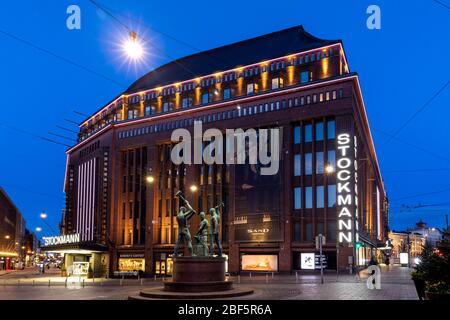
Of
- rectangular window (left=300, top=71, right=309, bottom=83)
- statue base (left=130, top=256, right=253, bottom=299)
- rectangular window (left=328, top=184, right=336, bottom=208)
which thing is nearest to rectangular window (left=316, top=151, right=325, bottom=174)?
rectangular window (left=328, top=184, right=336, bottom=208)

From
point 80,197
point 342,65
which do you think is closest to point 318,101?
point 342,65

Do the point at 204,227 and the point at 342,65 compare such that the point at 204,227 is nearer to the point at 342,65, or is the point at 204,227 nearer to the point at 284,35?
the point at 342,65

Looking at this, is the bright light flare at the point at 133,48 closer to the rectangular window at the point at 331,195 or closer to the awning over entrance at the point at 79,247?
the rectangular window at the point at 331,195

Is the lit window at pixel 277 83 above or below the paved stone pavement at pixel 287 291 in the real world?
above

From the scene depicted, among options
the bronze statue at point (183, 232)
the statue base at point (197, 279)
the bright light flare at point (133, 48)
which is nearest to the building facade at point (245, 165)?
the bronze statue at point (183, 232)

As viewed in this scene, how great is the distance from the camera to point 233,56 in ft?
235

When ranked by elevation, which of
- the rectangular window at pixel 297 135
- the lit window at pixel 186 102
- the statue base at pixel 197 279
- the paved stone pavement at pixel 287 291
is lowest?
the paved stone pavement at pixel 287 291

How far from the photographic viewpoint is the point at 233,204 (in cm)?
6334

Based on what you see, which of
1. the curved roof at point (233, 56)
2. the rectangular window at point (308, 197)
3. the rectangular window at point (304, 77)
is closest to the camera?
the rectangular window at point (308, 197)

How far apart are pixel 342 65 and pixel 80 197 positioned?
47.8 metres

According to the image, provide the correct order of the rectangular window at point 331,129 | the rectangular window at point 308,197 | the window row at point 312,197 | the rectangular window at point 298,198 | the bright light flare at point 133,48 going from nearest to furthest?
1. the bright light flare at point 133,48
2. the window row at point 312,197
3. the rectangular window at point 331,129
4. the rectangular window at point 308,197
5. the rectangular window at point 298,198

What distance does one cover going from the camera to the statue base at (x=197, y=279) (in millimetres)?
26984

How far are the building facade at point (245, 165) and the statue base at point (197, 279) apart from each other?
26.9 metres

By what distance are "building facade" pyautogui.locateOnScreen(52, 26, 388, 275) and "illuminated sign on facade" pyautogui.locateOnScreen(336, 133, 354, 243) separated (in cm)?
11
